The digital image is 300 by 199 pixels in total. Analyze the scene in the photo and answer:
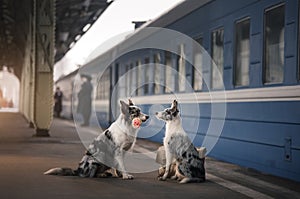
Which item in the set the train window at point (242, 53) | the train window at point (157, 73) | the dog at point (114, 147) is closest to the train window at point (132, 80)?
the train window at point (157, 73)

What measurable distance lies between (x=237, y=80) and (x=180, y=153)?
326 cm

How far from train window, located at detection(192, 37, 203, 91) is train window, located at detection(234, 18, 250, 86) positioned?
2259 millimetres

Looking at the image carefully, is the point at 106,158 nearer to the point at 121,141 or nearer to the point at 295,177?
the point at 121,141

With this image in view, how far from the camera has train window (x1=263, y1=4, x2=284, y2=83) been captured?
9961 millimetres

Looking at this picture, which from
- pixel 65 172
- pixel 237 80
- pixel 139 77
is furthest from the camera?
pixel 139 77

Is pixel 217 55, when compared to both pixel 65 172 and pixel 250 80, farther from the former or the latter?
pixel 65 172

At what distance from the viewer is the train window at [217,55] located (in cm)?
1295

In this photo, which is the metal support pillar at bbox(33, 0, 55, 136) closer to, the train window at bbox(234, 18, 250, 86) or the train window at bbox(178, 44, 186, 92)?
the train window at bbox(178, 44, 186, 92)

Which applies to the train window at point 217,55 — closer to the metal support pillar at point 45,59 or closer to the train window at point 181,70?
the train window at point 181,70

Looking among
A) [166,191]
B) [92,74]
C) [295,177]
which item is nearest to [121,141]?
[166,191]

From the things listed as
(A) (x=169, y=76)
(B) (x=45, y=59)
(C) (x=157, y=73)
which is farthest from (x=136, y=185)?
(B) (x=45, y=59)

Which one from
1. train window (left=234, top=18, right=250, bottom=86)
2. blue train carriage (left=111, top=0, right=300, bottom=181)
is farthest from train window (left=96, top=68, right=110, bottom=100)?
train window (left=234, top=18, right=250, bottom=86)

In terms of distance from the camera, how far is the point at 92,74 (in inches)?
1264

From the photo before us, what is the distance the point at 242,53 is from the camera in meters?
11.8
